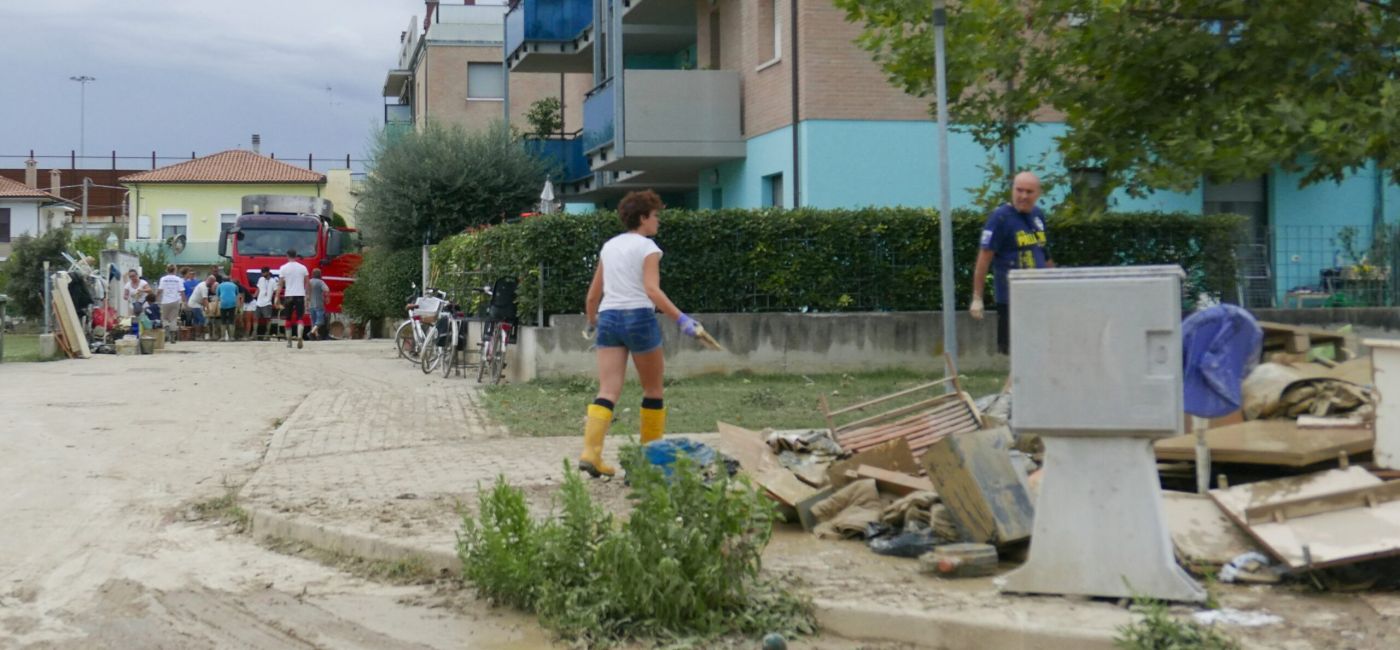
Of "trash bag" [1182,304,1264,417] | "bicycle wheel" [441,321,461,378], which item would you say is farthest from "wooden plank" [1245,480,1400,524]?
"bicycle wheel" [441,321,461,378]

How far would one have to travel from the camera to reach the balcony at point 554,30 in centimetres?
3072

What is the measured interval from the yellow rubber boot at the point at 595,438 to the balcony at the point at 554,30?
22.6 meters

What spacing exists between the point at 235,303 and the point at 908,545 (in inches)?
1191

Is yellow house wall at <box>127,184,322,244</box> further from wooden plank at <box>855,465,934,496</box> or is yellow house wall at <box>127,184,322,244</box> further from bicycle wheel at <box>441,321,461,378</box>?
wooden plank at <box>855,465,934,496</box>

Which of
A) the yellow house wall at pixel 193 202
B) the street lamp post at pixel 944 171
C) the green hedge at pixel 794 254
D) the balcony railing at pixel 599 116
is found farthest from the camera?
the yellow house wall at pixel 193 202

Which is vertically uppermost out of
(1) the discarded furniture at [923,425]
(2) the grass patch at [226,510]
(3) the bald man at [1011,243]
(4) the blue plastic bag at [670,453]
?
(3) the bald man at [1011,243]

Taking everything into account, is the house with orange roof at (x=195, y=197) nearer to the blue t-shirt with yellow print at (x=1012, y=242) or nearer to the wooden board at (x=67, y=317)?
the wooden board at (x=67, y=317)

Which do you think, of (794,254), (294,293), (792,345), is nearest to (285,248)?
(294,293)

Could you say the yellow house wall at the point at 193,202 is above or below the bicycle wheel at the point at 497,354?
above

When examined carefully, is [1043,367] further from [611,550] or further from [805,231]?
[805,231]

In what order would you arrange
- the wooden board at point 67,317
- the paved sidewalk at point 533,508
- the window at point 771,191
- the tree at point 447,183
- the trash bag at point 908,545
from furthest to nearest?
the tree at point 447,183 → the wooden board at point 67,317 → the window at point 771,191 → the trash bag at point 908,545 → the paved sidewalk at point 533,508

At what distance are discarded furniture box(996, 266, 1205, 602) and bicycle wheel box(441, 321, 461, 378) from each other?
14.2 metres

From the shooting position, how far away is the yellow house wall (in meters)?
74.2

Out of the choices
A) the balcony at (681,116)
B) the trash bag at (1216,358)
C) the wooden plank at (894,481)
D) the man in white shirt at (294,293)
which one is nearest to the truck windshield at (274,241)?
the man in white shirt at (294,293)
